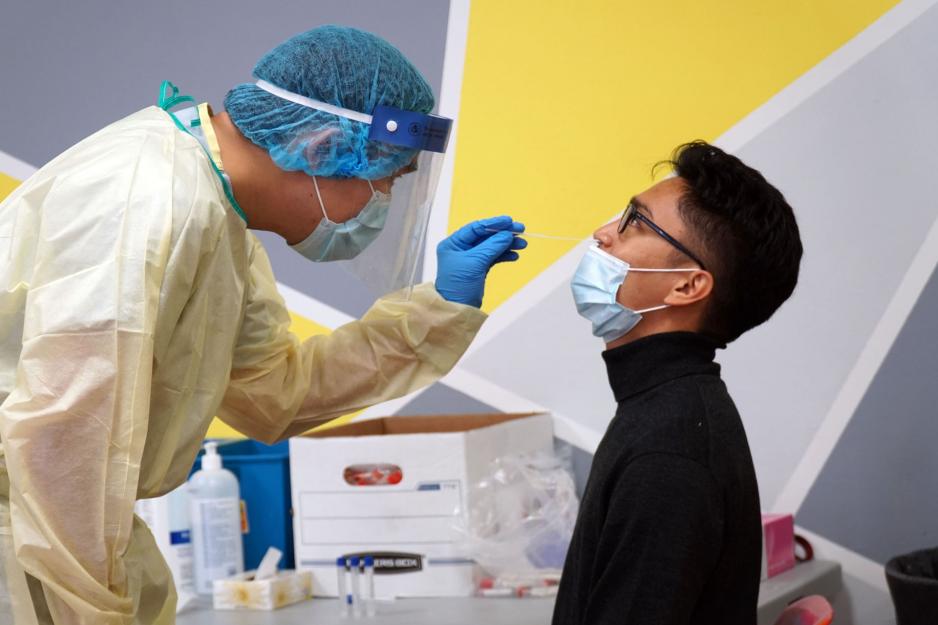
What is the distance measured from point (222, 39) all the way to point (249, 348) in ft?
3.55

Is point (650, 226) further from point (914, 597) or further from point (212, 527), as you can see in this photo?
point (212, 527)

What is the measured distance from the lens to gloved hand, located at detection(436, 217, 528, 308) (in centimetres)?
164

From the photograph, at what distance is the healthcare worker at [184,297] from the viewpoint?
1186mm

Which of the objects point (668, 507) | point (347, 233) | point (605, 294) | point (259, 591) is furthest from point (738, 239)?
point (259, 591)

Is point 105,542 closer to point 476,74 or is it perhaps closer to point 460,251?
point 460,251

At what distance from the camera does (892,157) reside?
6.70ft

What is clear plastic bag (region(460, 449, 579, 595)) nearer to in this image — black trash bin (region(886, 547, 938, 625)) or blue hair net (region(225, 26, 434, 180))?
black trash bin (region(886, 547, 938, 625))

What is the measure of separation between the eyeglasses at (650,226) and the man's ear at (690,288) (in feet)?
0.05

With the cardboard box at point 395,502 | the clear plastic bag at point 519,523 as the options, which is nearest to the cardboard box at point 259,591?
the cardboard box at point 395,502

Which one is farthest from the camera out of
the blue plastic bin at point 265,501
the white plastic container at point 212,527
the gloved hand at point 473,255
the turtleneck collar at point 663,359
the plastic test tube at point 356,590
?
the blue plastic bin at point 265,501

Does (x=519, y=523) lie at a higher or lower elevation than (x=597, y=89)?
lower

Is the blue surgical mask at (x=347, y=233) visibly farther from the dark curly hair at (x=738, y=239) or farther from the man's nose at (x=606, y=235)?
the dark curly hair at (x=738, y=239)

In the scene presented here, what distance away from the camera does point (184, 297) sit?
1.30 m

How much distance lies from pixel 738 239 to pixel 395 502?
0.88 metres
